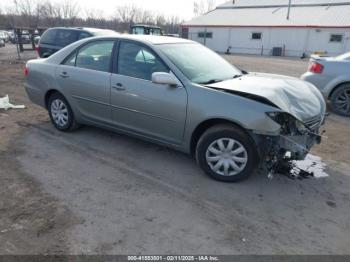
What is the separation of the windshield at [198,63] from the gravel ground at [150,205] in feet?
4.03

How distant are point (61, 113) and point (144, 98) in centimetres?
193

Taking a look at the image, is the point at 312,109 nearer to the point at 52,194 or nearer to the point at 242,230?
the point at 242,230

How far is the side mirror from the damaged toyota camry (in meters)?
0.01

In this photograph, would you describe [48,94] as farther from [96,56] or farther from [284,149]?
[284,149]

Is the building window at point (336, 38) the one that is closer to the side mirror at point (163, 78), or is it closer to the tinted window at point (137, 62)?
the tinted window at point (137, 62)

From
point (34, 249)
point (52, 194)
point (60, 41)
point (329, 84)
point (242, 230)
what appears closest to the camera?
point (34, 249)

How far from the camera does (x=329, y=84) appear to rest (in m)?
7.12

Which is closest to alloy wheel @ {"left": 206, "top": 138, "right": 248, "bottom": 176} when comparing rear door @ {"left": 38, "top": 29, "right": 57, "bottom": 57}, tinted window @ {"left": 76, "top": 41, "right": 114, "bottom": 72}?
tinted window @ {"left": 76, "top": 41, "right": 114, "bottom": 72}

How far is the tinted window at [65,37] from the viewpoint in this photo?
434 inches

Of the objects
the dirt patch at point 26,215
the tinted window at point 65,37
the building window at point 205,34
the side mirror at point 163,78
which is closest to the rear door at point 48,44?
the tinted window at point 65,37

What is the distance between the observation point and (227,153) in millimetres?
3738

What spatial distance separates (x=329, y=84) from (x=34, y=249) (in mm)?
6840

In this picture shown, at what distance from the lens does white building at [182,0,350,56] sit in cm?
2759

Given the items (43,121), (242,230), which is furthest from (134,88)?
(43,121)
